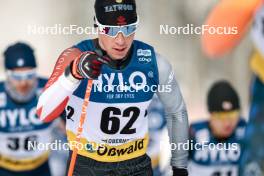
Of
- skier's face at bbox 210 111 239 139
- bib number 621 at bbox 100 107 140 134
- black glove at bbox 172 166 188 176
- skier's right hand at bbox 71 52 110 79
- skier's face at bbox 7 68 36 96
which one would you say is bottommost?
black glove at bbox 172 166 188 176

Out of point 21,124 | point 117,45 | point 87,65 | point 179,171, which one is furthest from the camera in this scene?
point 21,124

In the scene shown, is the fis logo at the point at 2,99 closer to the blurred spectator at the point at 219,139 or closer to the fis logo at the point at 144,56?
the blurred spectator at the point at 219,139

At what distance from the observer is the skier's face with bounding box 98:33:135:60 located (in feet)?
16.2

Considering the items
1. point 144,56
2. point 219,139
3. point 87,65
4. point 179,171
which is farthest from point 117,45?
point 219,139

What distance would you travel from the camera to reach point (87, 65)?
4613 millimetres

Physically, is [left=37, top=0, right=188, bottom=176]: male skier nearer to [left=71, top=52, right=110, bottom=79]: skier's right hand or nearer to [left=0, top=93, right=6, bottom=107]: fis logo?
[left=71, top=52, right=110, bottom=79]: skier's right hand

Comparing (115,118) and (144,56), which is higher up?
(144,56)

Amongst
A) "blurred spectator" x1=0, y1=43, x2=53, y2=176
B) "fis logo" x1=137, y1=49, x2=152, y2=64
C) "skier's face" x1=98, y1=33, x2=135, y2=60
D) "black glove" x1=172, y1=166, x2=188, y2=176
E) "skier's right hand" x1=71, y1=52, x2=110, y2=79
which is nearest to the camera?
"skier's right hand" x1=71, y1=52, x2=110, y2=79

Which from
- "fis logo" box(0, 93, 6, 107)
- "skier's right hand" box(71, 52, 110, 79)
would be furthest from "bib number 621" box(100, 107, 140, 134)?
"fis logo" box(0, 93, 6, 107)

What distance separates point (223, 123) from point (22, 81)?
5.61 feet

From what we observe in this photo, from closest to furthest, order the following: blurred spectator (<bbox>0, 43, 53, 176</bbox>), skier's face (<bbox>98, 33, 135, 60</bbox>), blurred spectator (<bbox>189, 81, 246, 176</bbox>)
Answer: skier's face (<bbox>98, 33, 135, 60</bbox>)
blurred spectator (<bbox>0, 43, 53, 176</bbox>)
blurred spectator (<bbox>189, 81, 246, 176</bbox>)

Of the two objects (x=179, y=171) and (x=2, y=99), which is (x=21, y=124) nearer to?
(x=2, y=99)

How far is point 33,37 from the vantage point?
32.8 ft

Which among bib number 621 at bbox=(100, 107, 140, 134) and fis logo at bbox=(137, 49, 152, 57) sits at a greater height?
fis logo at bbox=(137, 49, 152, 57)
